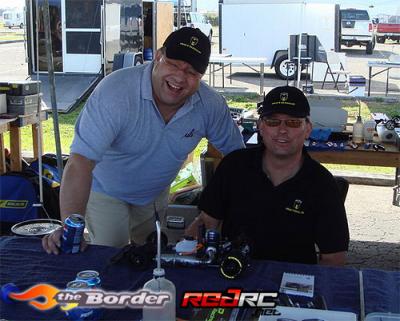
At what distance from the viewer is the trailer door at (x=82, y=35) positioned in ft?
32.2

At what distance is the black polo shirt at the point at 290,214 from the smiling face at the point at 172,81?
387 millimetres

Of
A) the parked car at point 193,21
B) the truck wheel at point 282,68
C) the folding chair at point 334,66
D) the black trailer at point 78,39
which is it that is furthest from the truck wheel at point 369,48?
the black trailer at point 78,39

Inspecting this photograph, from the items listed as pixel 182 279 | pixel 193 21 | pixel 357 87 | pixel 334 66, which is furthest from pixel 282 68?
pixel 182 279

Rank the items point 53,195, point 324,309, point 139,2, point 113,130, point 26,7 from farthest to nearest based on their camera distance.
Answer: point 139,2 → point 26,7 → point 53,195 → point 113,130 → point 324,309

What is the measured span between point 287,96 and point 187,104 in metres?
0.45

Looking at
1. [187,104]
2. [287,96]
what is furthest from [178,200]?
[287,96]

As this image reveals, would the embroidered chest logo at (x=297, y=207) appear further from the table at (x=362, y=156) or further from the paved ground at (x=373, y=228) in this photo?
the paved ground at (x=373, y=228)

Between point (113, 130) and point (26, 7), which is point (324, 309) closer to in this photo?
point (113, 130)

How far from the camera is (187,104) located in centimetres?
238

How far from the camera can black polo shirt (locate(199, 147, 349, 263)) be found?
2055 millimetres

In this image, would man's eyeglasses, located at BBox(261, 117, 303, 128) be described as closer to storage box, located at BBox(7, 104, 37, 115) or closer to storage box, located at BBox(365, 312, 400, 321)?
storage box, located at BBox(365, 312, 400, 321)

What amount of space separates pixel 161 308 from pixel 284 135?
0.99 m

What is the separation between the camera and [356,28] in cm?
1606

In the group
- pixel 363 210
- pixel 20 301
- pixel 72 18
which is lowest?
pixel 363 210
